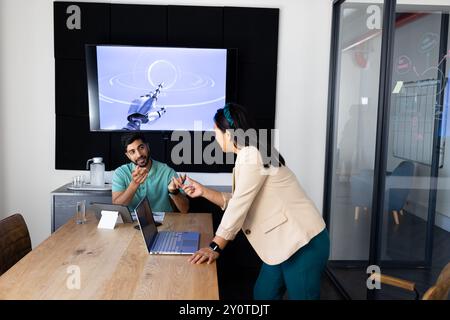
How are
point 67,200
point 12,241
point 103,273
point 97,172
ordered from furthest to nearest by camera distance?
1. point 97,172
2. point 67,200
3. point 12,241
4. point 103,273

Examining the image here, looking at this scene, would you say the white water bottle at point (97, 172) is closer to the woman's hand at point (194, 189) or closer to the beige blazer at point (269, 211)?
the woman's hand at point (194, 189)

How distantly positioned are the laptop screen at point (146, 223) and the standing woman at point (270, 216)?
10.8 inches

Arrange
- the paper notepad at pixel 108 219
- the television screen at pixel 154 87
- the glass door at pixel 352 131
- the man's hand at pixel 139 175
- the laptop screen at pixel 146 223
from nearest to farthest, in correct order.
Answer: the laptop screen at pixel 146 223 → the paper notepad at pixel 108 219 → the man's hand at pixel 139 175 → the glass door at pixel 352 131 → the television screen at pixel 154 87

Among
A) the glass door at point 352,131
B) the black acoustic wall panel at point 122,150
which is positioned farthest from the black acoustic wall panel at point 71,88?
the glass door at point 352,131

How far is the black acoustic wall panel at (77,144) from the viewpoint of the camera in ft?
13.6

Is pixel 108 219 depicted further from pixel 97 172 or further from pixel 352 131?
pixel 352 131

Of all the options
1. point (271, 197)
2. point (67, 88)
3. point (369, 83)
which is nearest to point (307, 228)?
point (271, 197)

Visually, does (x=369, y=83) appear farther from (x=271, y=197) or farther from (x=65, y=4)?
(x=65, y=4)

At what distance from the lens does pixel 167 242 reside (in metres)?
2.33

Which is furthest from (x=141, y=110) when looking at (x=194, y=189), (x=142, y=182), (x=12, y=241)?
(x=12, y=241)

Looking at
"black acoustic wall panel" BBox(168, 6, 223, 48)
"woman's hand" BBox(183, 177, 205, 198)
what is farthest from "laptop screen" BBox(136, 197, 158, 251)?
"black acoustic wall panel" BBox(168, 6, 223, 48)

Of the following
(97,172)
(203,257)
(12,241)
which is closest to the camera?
(203,257)

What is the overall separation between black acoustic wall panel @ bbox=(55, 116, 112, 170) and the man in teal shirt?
102 cm

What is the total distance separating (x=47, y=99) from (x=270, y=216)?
9.29 ft
